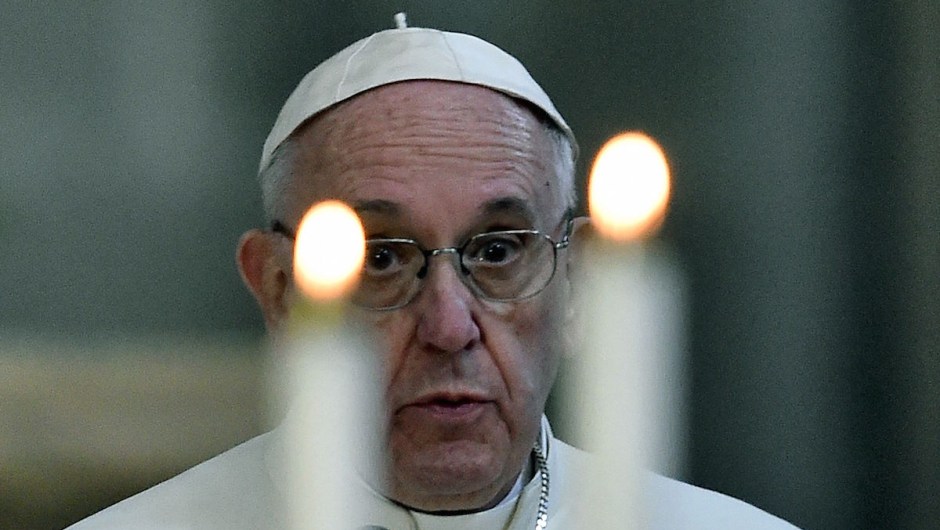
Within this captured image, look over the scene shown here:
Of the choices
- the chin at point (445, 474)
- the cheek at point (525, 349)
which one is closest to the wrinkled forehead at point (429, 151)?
the cheek at point (525, 349)

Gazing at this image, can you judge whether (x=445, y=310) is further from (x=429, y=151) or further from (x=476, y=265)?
(x=429, y=151)

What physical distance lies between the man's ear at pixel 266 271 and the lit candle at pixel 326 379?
0.03 metres

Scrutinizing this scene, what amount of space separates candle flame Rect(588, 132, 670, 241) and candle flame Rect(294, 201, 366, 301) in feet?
0.72

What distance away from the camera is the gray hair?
112 cm

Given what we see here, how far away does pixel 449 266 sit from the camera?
1027 millimetres

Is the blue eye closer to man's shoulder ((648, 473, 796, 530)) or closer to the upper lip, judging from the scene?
the upper lip

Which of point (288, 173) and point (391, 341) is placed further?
point (288, 173)

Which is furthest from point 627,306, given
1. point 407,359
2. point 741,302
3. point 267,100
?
point 267,100

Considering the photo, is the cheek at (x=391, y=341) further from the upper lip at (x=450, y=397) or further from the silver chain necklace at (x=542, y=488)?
the silver chain necklace at (x=542, y=488)

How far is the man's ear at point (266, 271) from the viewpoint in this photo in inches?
42.5

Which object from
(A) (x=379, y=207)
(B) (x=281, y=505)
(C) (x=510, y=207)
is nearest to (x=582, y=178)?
(C) (x=510, y=207)

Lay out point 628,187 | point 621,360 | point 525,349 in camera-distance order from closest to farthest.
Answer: point 621,360 < point 628,187 < point 525,349

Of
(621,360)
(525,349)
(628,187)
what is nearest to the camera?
(621,360)

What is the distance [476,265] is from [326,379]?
24cm
